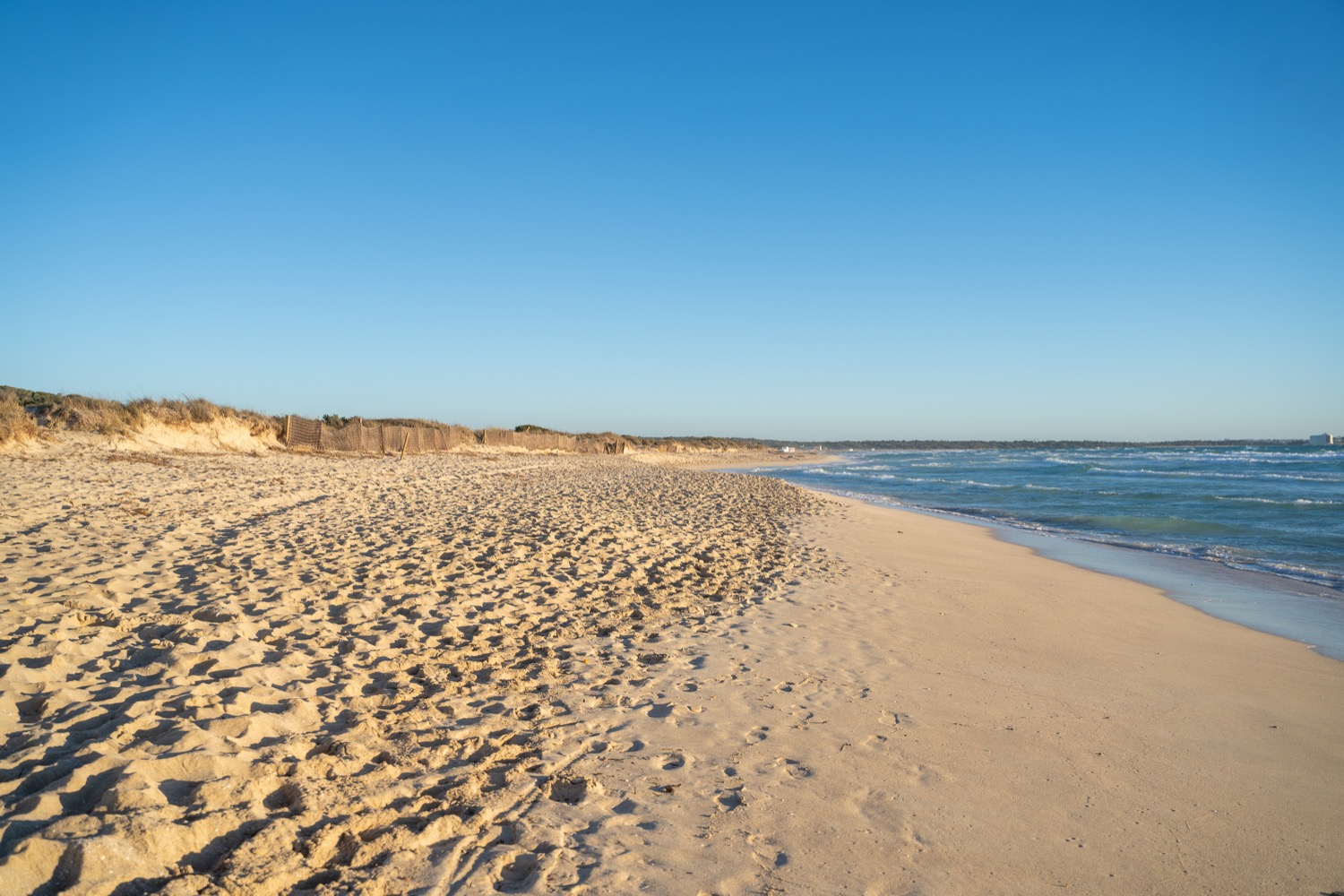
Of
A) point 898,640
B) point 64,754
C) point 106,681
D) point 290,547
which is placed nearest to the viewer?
point 64,754

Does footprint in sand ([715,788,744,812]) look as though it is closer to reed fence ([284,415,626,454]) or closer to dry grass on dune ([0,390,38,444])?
dry grass on dune ([0,390,38,444])

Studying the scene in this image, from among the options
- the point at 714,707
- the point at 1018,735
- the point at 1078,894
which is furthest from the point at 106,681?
the point at 1018,735

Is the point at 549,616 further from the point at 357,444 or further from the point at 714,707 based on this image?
the point at 357,444

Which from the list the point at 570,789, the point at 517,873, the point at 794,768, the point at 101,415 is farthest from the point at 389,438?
the point at 517,873

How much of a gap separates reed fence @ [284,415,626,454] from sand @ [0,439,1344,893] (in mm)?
17880

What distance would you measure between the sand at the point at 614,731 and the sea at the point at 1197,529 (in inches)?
60.6

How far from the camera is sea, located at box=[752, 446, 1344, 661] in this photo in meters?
8.16

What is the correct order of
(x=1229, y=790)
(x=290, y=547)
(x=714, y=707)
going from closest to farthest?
(x=1229, y=790)
(x=714, y=707)
(x=290, y=547)

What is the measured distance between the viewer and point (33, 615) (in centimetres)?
452

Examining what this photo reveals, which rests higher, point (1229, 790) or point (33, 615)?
point (33, 615)

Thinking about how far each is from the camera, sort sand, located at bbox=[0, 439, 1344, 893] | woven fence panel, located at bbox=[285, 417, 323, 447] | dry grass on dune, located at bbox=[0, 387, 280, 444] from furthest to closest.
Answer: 1. woven fence panel, located at bbox=[285, 417, 323, 447]
2. dry grass on dune, located at bbox=[0, 387, 280, 444]
3. sand, located at bbox=[0, 439, 1344, 893]

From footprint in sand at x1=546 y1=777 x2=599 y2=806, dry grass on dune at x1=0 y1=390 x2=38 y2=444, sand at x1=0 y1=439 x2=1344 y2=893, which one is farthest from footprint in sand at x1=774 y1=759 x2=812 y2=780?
dry grass on dune at x1=0 y1=390 x2=38 y2=444

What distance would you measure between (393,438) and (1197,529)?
26.2 meters

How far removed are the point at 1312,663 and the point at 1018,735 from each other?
381 centimetres
